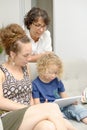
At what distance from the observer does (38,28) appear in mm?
2432

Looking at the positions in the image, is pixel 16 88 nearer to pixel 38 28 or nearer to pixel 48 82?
pixel 48 82

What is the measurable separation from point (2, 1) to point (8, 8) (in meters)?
0.11

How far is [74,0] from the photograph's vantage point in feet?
11.1

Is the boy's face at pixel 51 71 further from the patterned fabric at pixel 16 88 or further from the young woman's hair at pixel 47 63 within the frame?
the patterned fabric at pixel 16 88

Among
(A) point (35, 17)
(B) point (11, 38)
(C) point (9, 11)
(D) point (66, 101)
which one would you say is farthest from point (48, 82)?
(C) point (9, 11)

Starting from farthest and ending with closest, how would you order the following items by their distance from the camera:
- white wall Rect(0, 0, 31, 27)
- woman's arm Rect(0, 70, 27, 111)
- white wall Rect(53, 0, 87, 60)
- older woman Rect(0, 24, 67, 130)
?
white wall Rect(0, 0, 31, 27)
white wall Rect(53, 0, 87, 60)
woman's arm Rect(0, 70, 27, 111)
older woman Rect(0, 24, 67, 130)

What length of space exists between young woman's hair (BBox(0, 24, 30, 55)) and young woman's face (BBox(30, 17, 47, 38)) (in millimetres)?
489

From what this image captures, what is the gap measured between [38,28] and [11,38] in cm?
56

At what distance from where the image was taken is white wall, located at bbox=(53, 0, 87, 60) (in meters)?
3.36

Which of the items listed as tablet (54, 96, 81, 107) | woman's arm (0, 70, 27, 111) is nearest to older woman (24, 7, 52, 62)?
tablet (54, 96, 81, 107)

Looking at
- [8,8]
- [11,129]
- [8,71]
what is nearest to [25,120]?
[11,129]

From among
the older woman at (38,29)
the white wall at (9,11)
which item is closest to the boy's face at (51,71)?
the older woman at (38,29)

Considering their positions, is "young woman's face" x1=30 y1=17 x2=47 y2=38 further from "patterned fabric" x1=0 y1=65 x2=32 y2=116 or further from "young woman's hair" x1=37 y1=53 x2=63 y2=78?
"patterned fabric" x1=0 y1=65 x2=32 y2=116

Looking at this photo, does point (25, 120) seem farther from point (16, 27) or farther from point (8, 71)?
point (16, 27)
